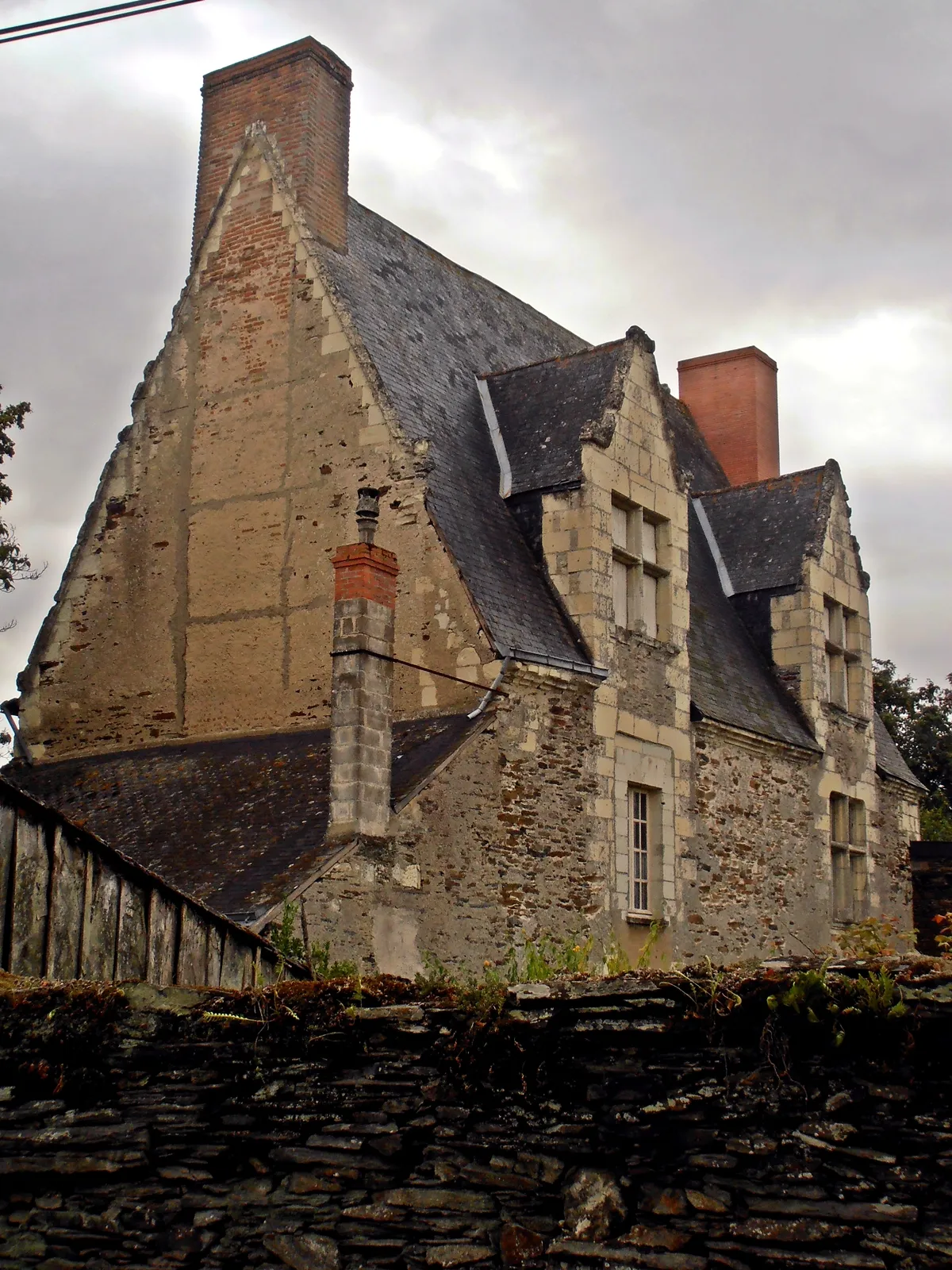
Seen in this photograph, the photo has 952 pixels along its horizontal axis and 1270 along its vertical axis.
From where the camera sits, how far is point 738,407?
892 inches

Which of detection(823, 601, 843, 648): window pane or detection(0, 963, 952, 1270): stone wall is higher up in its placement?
detection(823, 601, 843, 648): window pane

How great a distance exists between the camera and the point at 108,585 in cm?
1580

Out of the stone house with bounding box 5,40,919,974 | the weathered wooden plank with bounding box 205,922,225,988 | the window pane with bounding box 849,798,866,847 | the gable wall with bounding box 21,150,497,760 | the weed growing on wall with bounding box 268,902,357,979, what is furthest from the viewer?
the window pane with bounding box 849,798,866,847

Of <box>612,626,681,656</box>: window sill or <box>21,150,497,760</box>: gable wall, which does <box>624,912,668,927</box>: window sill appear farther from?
<box>21,150,497,760</box>: gable wall

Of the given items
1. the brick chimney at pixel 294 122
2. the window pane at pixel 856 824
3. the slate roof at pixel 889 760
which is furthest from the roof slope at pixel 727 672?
the brick chimney at pixel 294 122

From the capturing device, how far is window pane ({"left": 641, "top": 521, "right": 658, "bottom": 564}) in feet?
49.8

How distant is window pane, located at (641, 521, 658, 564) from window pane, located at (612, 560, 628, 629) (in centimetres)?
25

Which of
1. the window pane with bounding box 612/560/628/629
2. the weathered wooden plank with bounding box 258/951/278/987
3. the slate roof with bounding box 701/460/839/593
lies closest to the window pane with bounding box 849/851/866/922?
the slate roof with bounding box 701/460/839/593

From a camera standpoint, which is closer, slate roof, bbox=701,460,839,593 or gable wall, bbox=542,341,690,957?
gable wall, bbox=542,341,690,957

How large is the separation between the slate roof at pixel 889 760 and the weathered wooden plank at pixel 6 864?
13925 millimetres

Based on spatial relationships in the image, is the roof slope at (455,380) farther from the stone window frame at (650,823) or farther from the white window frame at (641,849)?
the white window frame at (641,849)

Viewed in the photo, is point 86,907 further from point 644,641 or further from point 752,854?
point 752,854

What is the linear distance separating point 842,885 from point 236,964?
11.3 meters

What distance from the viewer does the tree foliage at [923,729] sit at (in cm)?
2623
